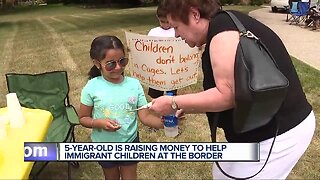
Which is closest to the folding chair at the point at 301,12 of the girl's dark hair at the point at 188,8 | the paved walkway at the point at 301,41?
the paved walkway at the point at 301,41

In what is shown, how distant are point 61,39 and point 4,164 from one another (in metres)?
12.0

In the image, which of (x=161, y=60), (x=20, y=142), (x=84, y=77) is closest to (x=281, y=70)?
(x=20, y=142)

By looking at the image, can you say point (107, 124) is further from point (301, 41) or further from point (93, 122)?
point (301, 41)

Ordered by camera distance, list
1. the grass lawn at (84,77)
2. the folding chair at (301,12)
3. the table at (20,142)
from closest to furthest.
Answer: the table at (20,142) → the grass lawn at (84,77) → the folding chair at (301,12)

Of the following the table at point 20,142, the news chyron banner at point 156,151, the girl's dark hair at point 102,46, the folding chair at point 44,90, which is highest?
the girl's dark hair at point 102,46

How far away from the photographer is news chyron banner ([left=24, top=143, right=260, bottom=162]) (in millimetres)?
1923

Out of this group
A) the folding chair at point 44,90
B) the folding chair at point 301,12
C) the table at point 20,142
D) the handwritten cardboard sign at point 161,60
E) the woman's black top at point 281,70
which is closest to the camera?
the woman's black top at point 281,70

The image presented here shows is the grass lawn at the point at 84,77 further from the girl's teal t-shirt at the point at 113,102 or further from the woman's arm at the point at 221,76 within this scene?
the woman's arm at the point at 221,76

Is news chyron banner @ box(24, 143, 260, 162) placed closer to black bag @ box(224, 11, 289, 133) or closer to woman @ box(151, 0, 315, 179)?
woman @ box(151, 0, 315, 179)

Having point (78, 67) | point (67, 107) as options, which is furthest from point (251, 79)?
point (78, 67)

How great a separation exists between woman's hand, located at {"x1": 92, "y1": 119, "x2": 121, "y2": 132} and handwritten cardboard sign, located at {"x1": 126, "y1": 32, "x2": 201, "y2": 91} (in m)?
1.73

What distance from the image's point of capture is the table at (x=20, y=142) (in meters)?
2.17

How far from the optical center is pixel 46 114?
321 cm

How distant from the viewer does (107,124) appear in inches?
109
